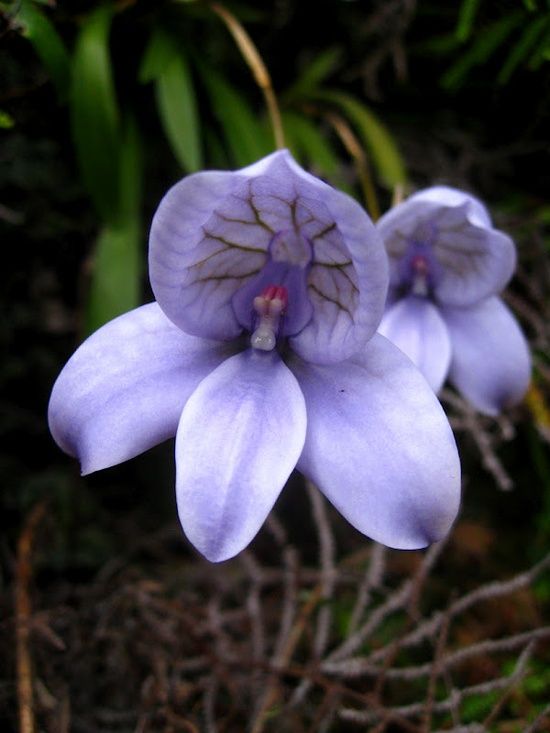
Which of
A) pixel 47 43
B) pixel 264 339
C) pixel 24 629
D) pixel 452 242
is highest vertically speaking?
pixel 47 43

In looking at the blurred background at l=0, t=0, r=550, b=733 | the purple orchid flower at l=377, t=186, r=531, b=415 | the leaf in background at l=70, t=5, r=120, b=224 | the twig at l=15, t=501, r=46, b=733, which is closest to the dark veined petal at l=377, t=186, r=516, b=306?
the purple orchid flower at l=377, t=186, r=531, b=415

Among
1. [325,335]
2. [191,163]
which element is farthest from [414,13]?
[325,335]

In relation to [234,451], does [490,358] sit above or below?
below

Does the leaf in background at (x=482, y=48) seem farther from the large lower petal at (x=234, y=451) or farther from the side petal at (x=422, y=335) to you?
the large lower petal at (x=234, y=451)

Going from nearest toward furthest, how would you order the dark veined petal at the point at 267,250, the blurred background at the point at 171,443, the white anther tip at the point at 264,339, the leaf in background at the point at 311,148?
the dark veined petal at the point at 267,250 → the white anther tip at the point at 264,339 → the blurred background at the point at 171,443 → the leaf in background at the point at 311,148

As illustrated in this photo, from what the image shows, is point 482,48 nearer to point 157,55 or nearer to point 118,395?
point 157,55

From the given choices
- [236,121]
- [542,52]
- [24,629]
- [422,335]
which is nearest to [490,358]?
[422,335]

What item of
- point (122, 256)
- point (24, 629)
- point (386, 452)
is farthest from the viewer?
point (122, 256)

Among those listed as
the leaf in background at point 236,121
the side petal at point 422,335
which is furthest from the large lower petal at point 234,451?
the leaf in background at point 236,121
